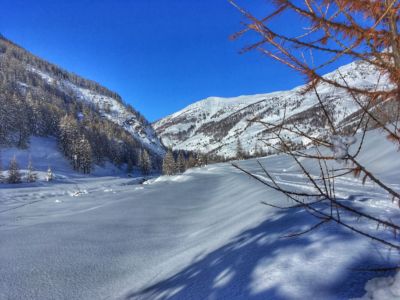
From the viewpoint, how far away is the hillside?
77.0 metres

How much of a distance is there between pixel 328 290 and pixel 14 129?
9112 centimetres

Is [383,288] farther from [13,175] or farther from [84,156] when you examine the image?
[84,156]

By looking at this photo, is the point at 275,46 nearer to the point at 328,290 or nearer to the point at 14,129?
the point at 328,290

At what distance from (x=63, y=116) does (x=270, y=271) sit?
108481mm

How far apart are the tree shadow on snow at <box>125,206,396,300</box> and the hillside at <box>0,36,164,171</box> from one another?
71486 millimetres

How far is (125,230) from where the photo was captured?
6.72m

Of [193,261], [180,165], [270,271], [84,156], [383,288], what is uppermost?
[84,156]

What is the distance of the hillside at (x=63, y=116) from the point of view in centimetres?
7700

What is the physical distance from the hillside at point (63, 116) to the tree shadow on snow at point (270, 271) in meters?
71.5

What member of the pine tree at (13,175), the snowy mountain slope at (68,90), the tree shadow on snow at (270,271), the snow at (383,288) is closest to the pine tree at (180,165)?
the pine tree at (13,175)

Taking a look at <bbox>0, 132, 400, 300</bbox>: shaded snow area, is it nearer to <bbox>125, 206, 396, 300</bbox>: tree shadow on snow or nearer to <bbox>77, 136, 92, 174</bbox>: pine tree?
<bbox>125, 206, 396, 300</bbox>: tree shadow on snow

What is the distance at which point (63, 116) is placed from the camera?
99.8m

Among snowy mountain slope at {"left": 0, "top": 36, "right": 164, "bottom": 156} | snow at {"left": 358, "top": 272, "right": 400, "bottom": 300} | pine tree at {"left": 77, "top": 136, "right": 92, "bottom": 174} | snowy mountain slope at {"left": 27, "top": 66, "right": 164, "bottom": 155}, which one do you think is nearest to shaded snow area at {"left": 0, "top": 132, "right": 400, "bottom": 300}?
snow at {"left": 358, "top": 272, "right": 400, "bottom": 300}

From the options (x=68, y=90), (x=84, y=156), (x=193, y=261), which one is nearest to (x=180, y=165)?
(x=84, y=156)
